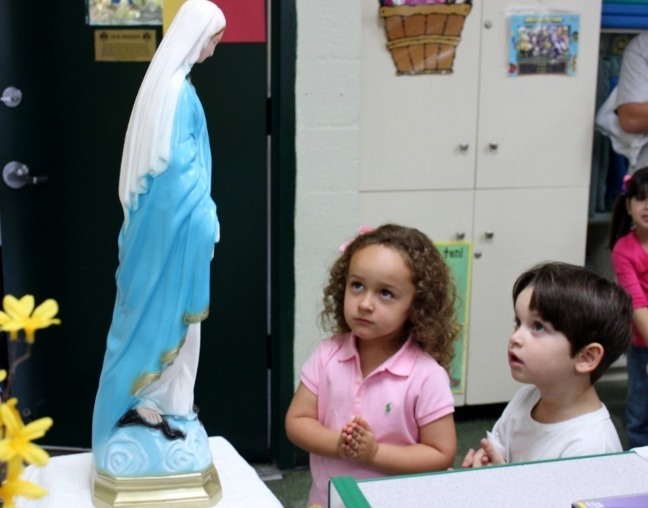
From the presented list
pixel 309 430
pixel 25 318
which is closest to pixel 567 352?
pixel 309 430

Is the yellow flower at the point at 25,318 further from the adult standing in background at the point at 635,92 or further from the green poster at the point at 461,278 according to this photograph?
the adult standing in background at the point at 635,92

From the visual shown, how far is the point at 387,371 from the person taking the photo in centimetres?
155

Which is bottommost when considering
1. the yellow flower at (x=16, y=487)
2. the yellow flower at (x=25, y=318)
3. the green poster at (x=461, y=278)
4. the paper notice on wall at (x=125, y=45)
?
the green poster at (x=461, y=278)

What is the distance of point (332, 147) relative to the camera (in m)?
2.61

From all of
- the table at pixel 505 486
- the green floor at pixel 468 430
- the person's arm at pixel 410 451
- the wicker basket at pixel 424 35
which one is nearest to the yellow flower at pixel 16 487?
the table at pixel 505 486

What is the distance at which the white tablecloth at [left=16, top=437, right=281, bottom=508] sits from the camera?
1317 millimetres

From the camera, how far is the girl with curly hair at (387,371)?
59.8 inches

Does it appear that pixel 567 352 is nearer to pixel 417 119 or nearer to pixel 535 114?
pixel 417 119

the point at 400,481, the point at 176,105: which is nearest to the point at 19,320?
the point at 400,481

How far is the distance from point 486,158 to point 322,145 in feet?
2.20

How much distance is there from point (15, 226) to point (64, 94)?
44cm

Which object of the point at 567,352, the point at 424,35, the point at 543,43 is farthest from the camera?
the point at 543,43

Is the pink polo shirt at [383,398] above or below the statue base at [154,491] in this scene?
above

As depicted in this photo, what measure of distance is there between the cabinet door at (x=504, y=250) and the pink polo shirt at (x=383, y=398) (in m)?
1.49
